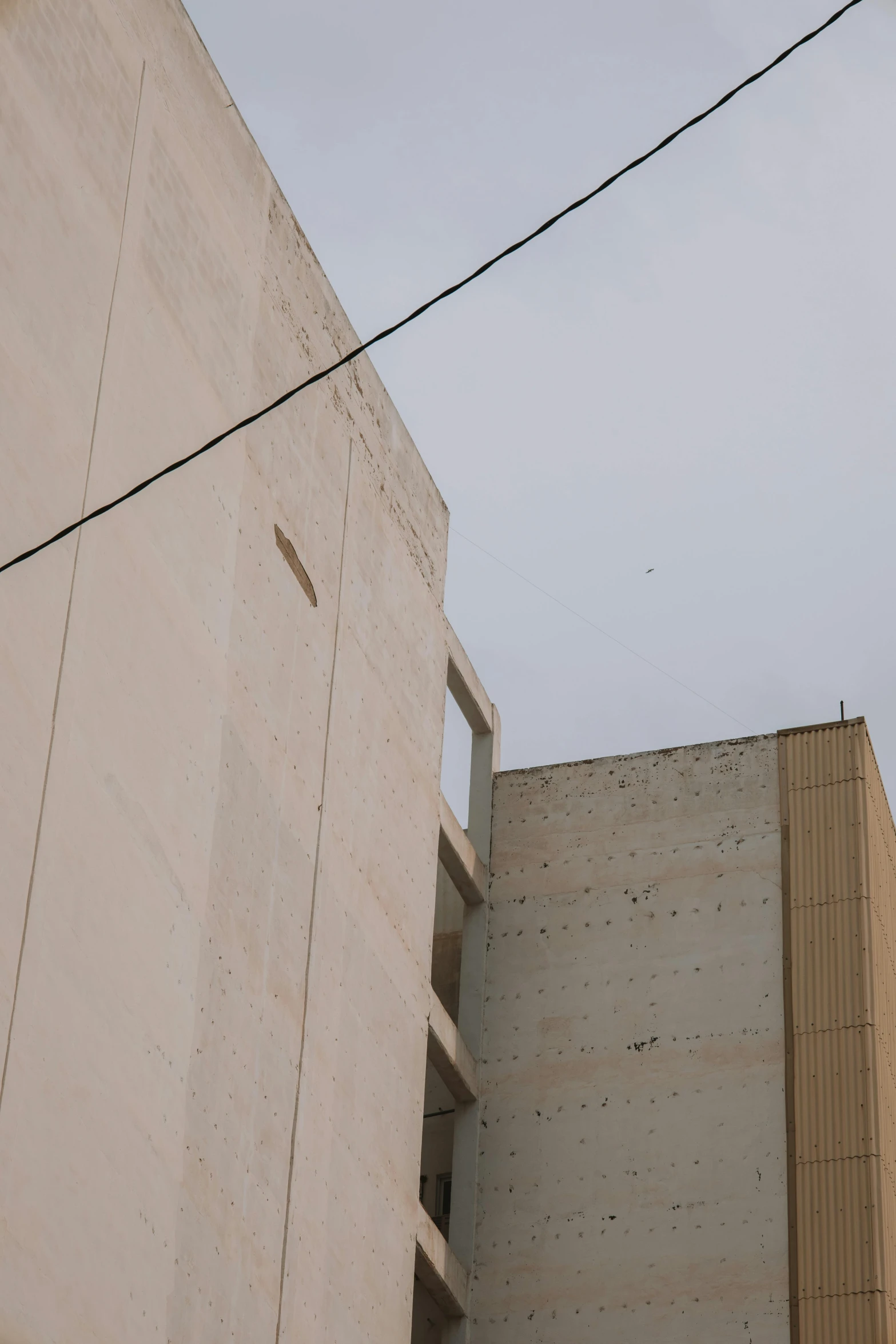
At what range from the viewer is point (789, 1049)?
82.7ft

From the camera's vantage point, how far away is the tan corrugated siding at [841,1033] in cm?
2319

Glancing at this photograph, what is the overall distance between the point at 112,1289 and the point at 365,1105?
271 inches

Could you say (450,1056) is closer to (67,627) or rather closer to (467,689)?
(467,689)

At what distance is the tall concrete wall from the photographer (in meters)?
15.0

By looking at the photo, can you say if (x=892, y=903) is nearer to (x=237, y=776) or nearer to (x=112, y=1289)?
(x=237, y=776)

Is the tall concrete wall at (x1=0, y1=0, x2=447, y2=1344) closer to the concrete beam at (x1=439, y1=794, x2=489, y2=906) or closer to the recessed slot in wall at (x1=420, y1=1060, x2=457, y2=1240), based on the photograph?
the concrete beam at (x1=439, y1=794, x2=489, y2=906)

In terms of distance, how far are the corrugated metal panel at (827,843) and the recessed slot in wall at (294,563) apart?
8.88 m

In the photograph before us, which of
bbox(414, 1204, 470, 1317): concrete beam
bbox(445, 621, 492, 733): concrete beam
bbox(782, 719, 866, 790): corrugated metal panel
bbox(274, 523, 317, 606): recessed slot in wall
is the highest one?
bbox(445, 621, 492, 733): concrete beam

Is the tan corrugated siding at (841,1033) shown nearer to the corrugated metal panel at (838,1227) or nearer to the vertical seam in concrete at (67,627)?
the corrugated metal panel at (838,1227)

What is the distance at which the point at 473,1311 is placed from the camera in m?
25.2

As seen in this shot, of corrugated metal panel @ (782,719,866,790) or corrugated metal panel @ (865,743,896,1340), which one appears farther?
corrugated metal panel @ (782,719,866,790)

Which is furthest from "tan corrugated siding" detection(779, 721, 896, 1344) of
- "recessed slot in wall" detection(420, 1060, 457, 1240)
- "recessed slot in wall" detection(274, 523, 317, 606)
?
"recessed slot in wall" detection(274, 523, 317, 606)

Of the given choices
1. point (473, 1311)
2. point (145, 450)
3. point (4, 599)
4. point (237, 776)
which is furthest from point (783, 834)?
point (4, 599)

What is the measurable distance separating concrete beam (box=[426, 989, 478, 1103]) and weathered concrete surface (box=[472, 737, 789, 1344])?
0.42 metres
